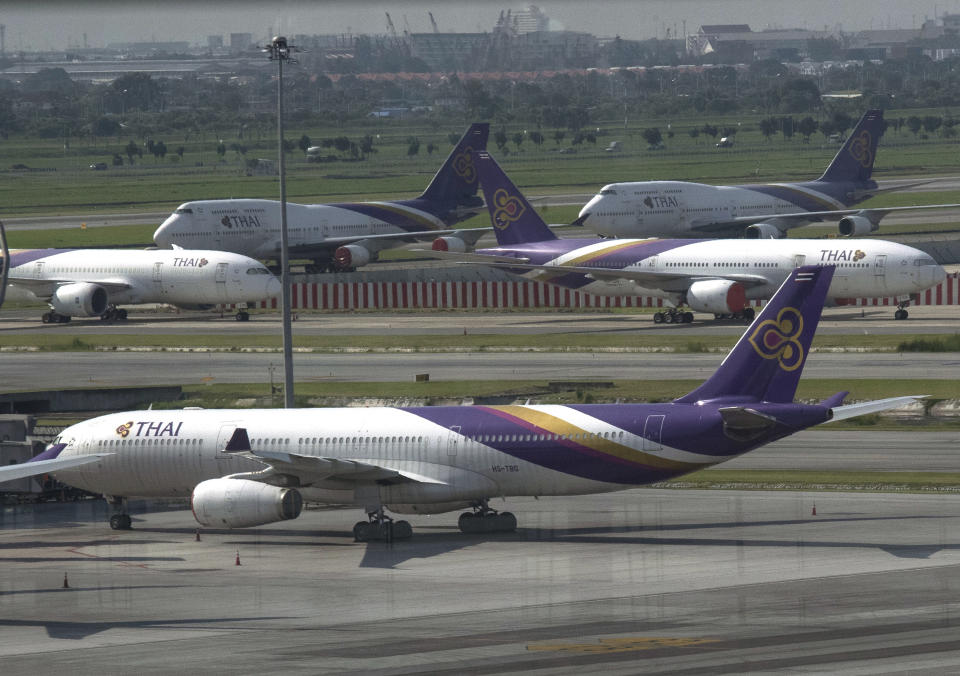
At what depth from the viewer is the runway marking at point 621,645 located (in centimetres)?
2828

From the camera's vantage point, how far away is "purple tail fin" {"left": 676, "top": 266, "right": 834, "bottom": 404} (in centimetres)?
4116

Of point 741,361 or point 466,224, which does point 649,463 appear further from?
point 466,224

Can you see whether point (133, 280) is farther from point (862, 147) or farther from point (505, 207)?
point (862, 147)

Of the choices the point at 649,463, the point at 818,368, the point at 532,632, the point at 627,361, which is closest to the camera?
the point at 532,632

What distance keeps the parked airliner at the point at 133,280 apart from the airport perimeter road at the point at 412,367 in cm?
1350

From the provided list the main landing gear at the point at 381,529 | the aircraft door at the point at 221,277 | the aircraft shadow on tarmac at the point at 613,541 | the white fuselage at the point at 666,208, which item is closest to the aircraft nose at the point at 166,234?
the aircraft door at the point at 221,277

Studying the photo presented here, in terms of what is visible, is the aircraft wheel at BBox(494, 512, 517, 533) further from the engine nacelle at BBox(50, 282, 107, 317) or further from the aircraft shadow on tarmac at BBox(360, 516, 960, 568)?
the engine nacelle at BBox(50, 282, 107, 317)

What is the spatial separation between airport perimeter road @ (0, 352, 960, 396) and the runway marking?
3826 cm

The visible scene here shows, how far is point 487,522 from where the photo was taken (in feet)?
141

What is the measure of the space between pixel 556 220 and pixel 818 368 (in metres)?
83.5

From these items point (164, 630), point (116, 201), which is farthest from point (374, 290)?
point (116, 201)

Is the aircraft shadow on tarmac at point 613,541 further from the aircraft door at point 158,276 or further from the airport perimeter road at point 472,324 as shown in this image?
the aircraft door at point 158,276

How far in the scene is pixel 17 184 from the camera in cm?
18925

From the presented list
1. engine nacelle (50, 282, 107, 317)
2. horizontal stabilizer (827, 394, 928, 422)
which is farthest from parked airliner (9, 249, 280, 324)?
horizontal stabilizer (827, 394, 928, 422)
